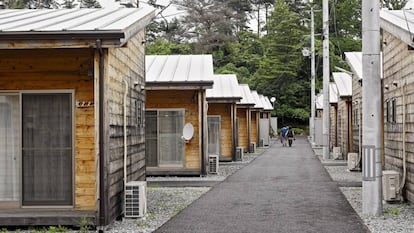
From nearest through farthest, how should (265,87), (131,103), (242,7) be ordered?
1. (131,103)
2. (265,87)
3. (242,7)

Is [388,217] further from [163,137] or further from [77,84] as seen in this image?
[163,137]

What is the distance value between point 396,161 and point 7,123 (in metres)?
7.89

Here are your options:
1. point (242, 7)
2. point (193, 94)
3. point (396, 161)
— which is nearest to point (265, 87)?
point (242, 7)

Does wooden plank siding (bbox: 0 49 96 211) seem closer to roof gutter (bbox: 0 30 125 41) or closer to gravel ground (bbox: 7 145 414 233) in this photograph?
gravel ground (bbox: 7 145 414 233)

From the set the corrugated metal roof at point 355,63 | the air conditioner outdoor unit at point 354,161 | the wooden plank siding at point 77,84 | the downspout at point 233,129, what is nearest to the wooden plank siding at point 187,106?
the corrugated metal roof at point 355,63

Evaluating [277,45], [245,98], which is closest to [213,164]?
[245,98]

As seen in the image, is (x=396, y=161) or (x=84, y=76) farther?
(x=396, y=161)

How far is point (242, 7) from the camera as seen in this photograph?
232ft

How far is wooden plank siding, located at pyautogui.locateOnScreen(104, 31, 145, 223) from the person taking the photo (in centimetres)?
959

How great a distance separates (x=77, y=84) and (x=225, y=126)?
16.6 metres

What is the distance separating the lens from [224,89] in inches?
1022

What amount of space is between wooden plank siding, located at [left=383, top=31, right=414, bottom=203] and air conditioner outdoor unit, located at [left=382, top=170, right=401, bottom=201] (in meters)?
0.20

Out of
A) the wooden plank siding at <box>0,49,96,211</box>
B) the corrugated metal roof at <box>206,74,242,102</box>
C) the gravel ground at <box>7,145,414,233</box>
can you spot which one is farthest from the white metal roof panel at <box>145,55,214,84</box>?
the wooden plank siding at <box>0,49,96,211</box>

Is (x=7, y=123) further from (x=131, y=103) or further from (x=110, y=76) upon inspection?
(x=131, y=103)
